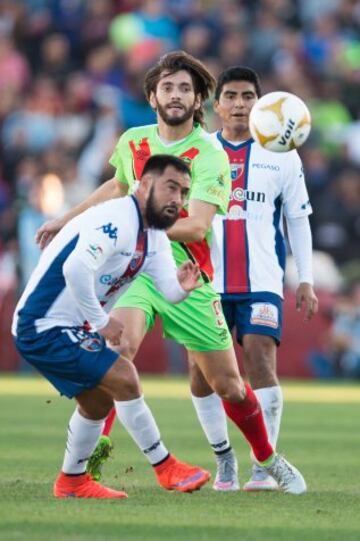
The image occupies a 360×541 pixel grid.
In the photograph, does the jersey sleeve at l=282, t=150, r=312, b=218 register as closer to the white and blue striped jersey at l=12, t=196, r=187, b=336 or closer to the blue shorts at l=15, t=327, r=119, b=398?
the white and blue striped jersey at l=12, t=196, r=187, b=336

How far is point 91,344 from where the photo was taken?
25.8ft

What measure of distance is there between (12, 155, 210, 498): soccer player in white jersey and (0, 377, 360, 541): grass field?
389 mm

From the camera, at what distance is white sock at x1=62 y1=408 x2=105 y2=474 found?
26.5 feet

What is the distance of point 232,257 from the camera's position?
31.6 feet

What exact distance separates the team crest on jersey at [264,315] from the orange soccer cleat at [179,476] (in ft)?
5.00

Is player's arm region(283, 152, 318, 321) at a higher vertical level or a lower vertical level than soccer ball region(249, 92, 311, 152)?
lower

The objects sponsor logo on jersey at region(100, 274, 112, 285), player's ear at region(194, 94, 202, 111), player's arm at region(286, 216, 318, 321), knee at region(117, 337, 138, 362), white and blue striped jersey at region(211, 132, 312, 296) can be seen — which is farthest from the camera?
white and blue striped jersey at region(211, 132, 312, 296)

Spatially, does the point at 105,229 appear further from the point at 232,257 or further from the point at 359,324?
the point at 359,324

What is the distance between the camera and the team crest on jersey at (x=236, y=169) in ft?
31.8

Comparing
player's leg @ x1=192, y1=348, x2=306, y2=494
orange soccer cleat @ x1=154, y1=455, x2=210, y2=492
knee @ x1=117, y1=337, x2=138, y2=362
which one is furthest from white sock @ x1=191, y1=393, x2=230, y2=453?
orange soccer cleat @ x1=154, y1=455, x2=210, y2=492

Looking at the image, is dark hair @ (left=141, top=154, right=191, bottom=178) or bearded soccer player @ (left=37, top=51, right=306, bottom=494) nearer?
dark hair @ (left=141, top=154, right=191, bottom=178)

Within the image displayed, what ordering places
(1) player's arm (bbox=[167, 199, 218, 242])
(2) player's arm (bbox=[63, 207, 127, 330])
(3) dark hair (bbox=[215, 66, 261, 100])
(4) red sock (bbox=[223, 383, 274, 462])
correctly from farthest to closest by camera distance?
(3) dark hair (bbox=[215, 66, 261, 100]) → (4) red sock (bbox=[223, 383, 274, 462]) → (1) player's arm (bbox=[167, 199, 218, 242]) → (2) player's arm (bbox=[63, 207, 127, 330])

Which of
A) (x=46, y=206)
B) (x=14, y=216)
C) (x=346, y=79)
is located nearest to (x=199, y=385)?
(x=46, y=206)

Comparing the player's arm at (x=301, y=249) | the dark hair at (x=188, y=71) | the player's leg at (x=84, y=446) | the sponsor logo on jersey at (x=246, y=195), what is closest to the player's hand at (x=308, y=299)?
the player's arm at (x=301, y=249)
